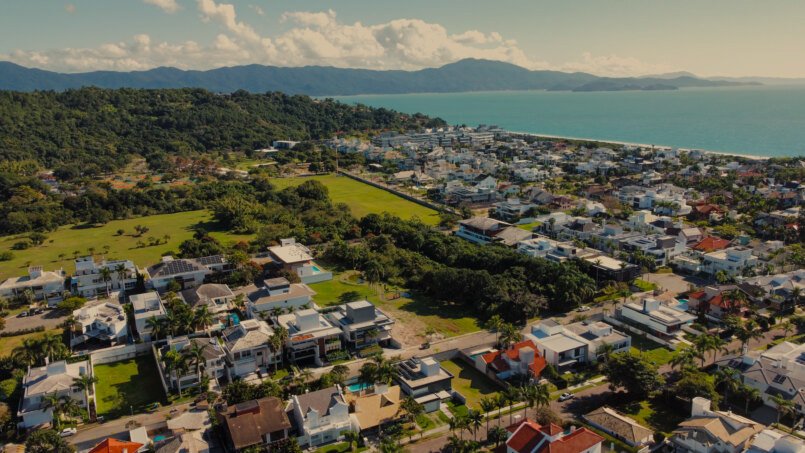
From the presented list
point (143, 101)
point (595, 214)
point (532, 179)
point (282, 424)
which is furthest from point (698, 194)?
point (143, 101)

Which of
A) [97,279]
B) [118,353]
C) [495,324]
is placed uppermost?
[495,324]

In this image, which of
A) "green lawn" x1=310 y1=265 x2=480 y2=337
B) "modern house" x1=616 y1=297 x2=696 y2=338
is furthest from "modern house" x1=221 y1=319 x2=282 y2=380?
"modern house" x1=616 y1=297 x2=696 y2=338

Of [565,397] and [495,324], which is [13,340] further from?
[565,397]

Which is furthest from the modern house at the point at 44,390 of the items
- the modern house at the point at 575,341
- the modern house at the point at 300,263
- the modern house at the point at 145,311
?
the modern house at the point at 575,341

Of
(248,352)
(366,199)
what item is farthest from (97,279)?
(366,199)

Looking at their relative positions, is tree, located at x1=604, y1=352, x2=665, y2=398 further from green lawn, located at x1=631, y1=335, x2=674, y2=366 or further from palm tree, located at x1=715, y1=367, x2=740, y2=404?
green lawn, located at x1=631, y1=335, x2=674, y2=366

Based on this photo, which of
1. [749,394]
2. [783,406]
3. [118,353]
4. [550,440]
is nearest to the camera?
[550,440]
